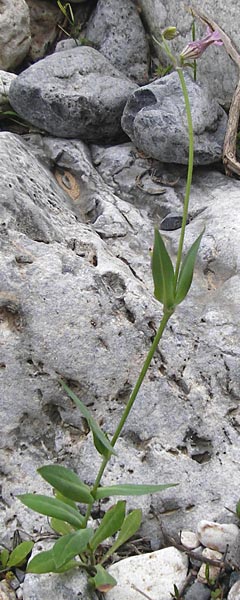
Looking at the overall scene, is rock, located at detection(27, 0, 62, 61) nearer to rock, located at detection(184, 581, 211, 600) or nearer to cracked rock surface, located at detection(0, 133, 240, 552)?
cracked rock surface, located at detection(0, 133, 240, 552)

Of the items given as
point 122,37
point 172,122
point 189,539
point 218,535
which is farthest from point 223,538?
point 122,37

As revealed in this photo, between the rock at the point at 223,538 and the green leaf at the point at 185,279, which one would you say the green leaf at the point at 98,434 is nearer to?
the green leaf at the point at 185,279

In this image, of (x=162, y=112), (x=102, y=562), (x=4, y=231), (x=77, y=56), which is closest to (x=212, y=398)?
(x=102, y=562)

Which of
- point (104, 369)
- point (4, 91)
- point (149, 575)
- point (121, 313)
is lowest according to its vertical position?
point (149, 575)

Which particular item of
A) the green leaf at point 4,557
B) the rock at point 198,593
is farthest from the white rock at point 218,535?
the green leaf at point 4,557

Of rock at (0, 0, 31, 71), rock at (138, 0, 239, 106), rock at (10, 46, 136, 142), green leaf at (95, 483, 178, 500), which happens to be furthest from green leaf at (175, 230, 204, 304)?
rock at (0, 0, 31, 71)

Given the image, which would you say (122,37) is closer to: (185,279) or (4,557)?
(185,279)
